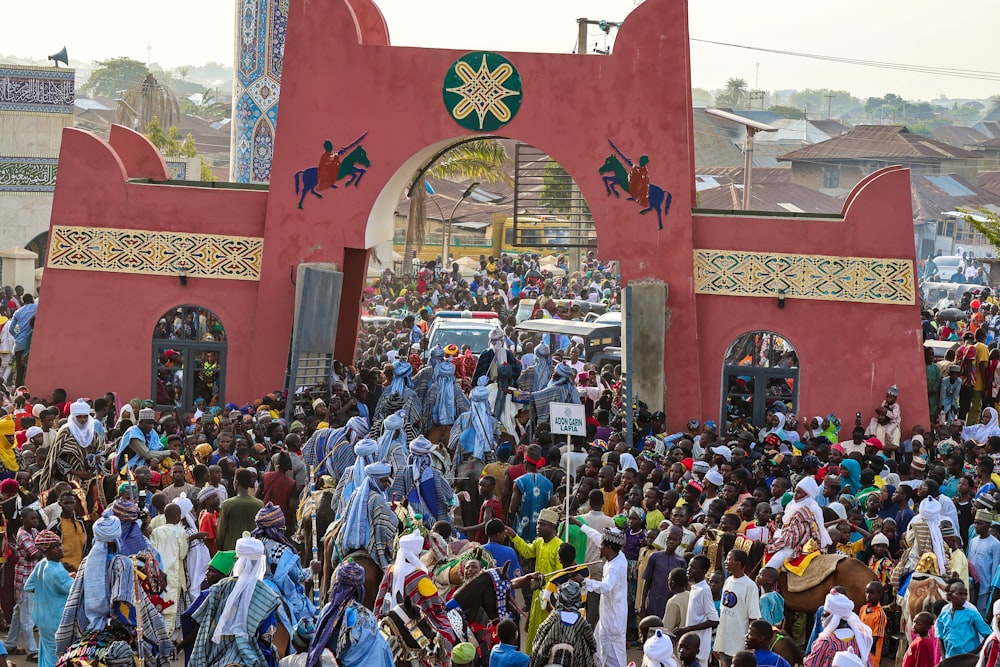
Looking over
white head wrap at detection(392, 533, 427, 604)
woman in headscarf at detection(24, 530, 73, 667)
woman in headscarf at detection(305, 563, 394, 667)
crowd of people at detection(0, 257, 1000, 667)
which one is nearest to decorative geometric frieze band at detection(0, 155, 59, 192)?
crowd of people at detection(0, 257, 1000, 667)

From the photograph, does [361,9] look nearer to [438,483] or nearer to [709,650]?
[438,483]

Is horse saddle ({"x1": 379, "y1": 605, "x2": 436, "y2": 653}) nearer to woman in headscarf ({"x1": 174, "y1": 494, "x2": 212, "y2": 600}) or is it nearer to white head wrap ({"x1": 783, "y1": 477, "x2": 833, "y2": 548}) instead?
woman in headscarf ({"x1": 174, "y1": 494, "x2": 212, "y2": 600})

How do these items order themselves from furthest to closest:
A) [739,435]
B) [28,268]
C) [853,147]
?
[853,147] → [28,268] → [739,435]

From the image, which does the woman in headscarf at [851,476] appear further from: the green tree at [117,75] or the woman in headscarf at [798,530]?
the green tree at [117,75]

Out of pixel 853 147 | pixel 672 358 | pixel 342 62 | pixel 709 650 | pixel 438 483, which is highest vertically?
pixel 853 147

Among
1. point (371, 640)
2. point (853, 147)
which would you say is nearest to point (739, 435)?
point (371, 640)

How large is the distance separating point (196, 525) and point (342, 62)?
909 centimetres

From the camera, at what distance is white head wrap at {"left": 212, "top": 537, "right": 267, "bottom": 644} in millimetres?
9625

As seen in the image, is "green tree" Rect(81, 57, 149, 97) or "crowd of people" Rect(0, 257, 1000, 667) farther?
"green tree" Rect(81, 57, 149, 97)

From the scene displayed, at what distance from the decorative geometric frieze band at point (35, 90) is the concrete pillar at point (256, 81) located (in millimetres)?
3722

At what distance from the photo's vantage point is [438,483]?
14.2m

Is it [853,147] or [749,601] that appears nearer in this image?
[749,601]

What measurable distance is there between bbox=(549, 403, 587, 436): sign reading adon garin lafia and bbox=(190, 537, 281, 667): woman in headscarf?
5606mm

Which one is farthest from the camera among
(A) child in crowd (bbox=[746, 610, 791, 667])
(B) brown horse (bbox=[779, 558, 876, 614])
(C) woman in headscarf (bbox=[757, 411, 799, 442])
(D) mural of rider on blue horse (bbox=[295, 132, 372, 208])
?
(D) mural of rider on blue horse (bbox=[295, 132, 372, 208])
